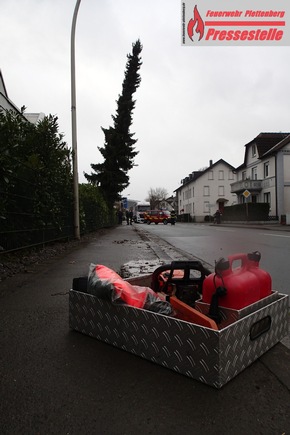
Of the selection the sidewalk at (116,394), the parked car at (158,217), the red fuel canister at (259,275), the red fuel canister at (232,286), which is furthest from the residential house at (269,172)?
the sidewalk at (116,394)

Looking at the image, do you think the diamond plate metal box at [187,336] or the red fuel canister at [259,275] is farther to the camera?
the red fuel canister at [259,275]

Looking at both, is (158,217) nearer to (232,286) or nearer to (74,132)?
(74,132)

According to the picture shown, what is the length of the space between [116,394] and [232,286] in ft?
3.05

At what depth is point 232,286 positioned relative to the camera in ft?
6.67

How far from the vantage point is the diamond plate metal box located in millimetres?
1716

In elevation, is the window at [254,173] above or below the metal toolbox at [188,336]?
above

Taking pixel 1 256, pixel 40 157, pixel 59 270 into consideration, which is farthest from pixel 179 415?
pixel 40 157

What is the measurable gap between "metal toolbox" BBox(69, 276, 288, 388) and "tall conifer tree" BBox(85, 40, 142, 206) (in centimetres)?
2543

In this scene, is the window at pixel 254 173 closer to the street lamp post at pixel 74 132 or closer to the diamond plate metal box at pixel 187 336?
the street lamp post at pixel 74 132

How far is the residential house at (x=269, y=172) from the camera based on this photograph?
1374 inches

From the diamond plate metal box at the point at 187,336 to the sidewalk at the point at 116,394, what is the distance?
0.22 feet

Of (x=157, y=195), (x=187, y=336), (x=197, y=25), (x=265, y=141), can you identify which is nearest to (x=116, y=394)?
(x=187, y=336)

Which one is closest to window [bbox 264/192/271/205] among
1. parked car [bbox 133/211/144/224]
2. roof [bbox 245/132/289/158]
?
roof [bbox 245/132/289/158]

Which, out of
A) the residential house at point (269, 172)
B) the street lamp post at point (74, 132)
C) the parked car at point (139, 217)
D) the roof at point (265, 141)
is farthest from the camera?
the parked car at point (139, 217)
